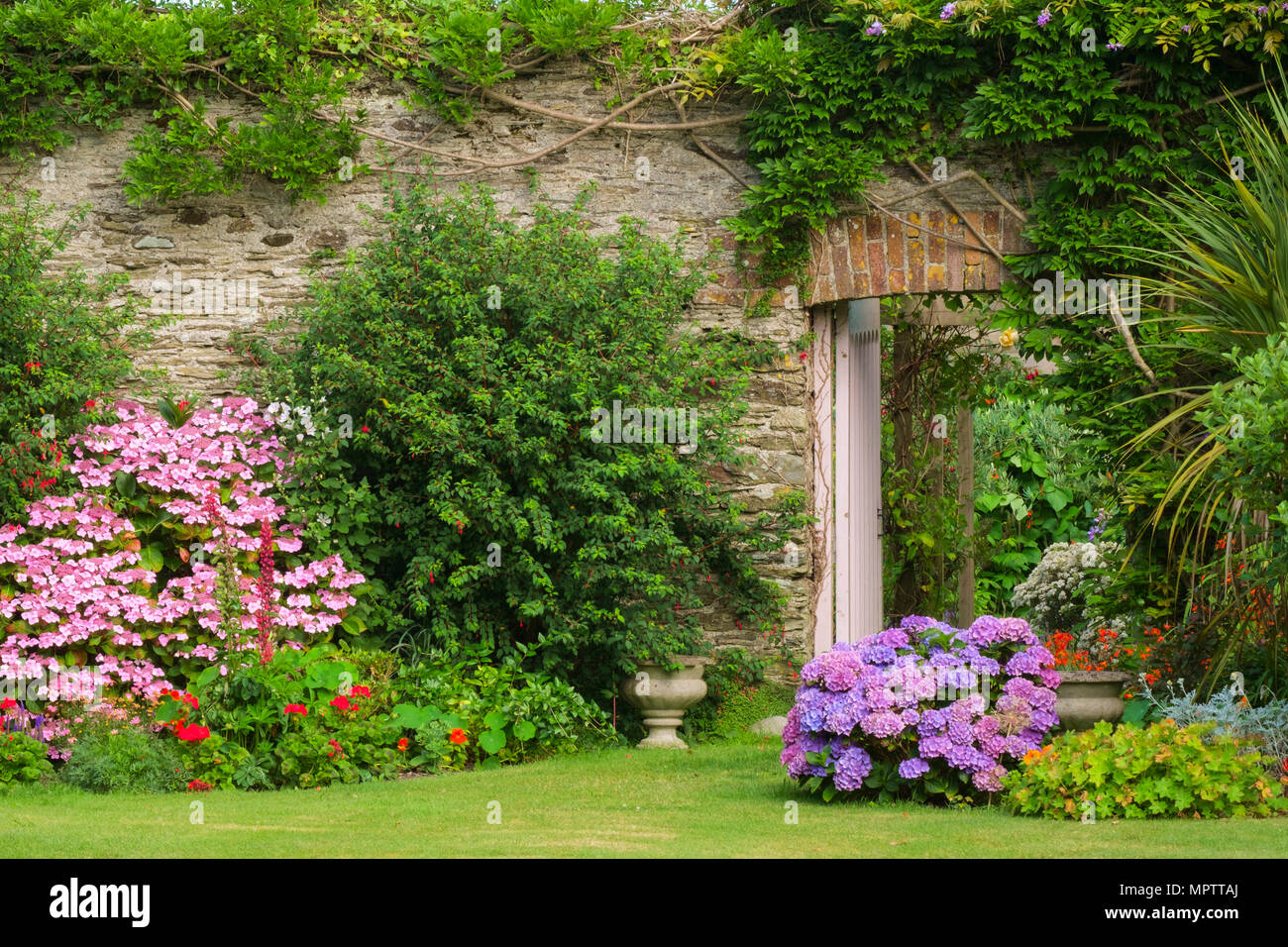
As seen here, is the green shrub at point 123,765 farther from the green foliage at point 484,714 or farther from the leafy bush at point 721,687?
the leafy bush at point 721,687

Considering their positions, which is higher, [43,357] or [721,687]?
[43,357]

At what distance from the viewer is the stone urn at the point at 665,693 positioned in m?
6.68

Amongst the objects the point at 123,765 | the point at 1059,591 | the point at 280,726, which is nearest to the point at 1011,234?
the point at 1059,591

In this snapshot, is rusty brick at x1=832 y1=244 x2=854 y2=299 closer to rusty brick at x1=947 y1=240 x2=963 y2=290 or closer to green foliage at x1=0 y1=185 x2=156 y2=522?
rusty brick at x1=947 y1=240 x2=963 y2=290

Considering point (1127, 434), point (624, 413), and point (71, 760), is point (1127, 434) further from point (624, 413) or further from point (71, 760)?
point (71, 760)

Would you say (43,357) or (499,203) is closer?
(43,357)

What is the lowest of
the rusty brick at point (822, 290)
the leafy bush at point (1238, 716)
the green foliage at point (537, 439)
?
the leafy bush at point (1238, 716)

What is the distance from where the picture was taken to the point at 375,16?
24.6 ft

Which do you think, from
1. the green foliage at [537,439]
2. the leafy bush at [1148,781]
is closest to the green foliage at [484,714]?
the green foliage at [537,439]

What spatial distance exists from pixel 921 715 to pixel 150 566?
12.6 feet

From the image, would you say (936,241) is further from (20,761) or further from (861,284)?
(20,761)

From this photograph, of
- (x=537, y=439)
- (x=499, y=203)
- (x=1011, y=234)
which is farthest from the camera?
(x=499, y=203)

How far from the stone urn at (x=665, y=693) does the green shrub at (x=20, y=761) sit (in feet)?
8.85

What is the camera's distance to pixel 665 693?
6.67 m
